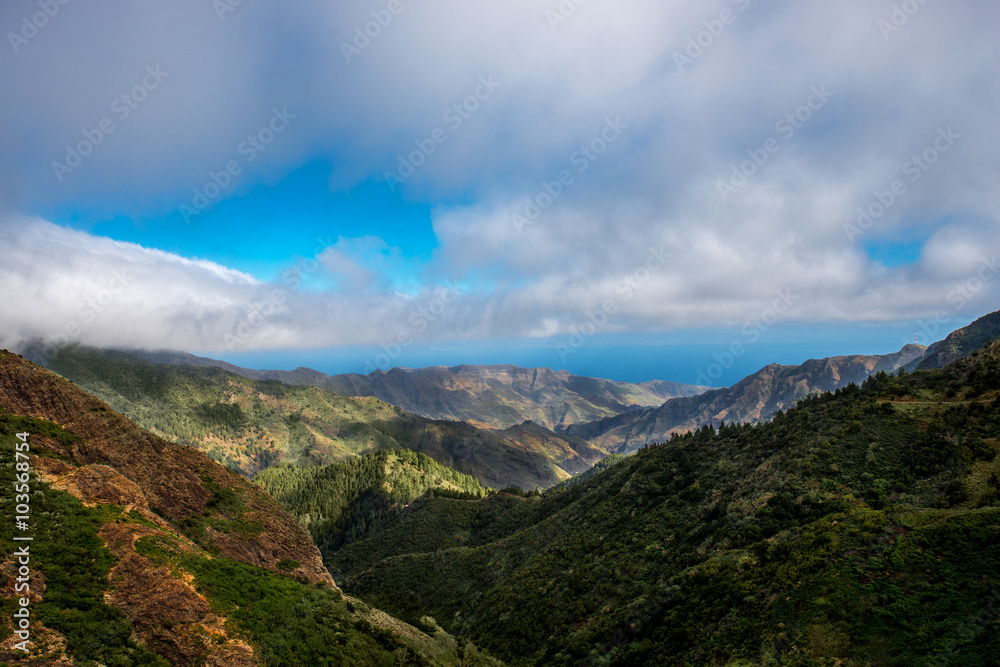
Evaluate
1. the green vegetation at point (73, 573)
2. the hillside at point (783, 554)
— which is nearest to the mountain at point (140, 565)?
the green vegetation at point (73, 573)

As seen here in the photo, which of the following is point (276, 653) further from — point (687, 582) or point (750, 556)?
point (750, 556)

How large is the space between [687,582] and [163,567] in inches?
1526

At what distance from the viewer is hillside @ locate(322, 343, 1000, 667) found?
1956 centimetres

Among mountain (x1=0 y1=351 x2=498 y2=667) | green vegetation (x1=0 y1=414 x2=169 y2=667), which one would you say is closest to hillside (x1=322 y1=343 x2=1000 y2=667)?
mountain (x1=0 y1=351 x2=498 y2=667)

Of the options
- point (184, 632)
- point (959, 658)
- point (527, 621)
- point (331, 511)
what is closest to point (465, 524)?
point (527, 621)

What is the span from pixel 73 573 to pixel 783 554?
4466 centimetres

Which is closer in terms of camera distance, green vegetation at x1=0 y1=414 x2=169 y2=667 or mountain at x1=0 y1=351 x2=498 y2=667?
green vegetation at x1=0 y1=414 x2=169 y2=667

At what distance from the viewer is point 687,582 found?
109 feet

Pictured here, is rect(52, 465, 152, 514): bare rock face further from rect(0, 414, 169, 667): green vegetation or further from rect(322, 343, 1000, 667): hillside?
rect(322, 343, 1000, 667): hillside

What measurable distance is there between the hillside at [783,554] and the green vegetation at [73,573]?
32684mm

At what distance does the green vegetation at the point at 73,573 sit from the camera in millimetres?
18188

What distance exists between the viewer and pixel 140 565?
23.3 meters

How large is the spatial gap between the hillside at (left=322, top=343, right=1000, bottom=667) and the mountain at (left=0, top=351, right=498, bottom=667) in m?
16.3

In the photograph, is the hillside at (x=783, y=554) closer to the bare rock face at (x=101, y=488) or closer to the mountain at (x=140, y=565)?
the mountain at (x=140, y=565)
